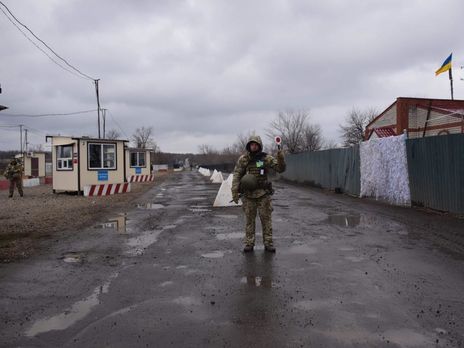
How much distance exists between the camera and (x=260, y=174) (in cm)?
668

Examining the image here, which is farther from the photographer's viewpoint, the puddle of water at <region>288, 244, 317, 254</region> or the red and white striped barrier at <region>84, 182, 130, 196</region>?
the red and white striped barrier at <region>84, 182, 130, 196</region>

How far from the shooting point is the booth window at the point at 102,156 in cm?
1933

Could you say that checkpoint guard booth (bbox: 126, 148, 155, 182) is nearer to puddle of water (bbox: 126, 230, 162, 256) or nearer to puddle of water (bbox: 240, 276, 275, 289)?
puddle of water (bbox: 126, 230, 162, 256)

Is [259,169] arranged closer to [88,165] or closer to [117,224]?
[117,224]

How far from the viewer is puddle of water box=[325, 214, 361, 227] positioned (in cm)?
945

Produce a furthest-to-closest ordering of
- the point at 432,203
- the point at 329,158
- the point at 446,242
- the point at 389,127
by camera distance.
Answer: the point at 389,127 < the point at 329,158 < the point at 432,203 < the point at 446,242

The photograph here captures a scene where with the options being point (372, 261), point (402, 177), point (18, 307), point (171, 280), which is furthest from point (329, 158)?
point (18, 307)

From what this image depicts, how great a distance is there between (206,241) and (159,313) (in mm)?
3562

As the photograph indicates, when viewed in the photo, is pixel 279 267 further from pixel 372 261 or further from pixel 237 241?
pixel 237 241

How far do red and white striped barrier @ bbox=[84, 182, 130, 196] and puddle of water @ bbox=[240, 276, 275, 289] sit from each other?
1449cm

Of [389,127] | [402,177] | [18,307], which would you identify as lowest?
[18,307]

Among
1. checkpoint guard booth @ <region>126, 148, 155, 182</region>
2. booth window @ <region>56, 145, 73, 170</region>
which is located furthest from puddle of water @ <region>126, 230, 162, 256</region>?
checkpoint guard booth @ <region>126, 148, 155, 182</region>

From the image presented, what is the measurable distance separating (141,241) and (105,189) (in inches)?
472

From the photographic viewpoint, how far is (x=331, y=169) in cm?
2098
